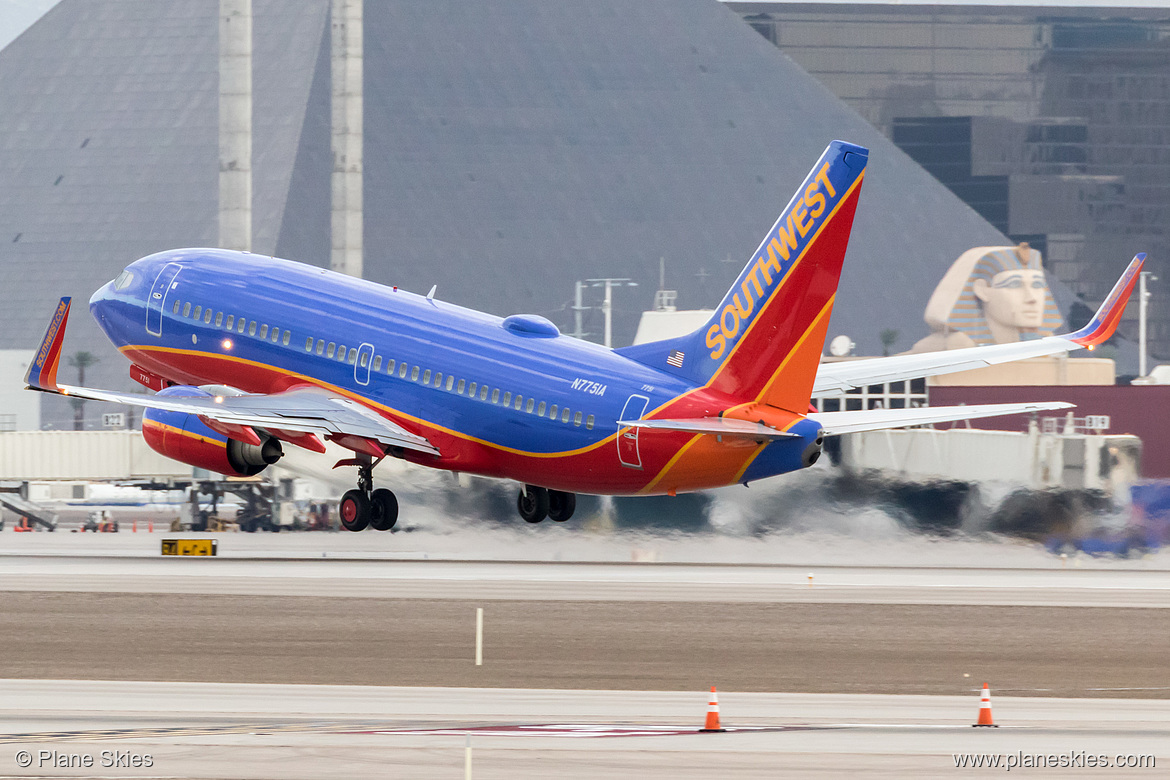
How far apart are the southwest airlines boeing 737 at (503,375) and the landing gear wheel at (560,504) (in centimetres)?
7

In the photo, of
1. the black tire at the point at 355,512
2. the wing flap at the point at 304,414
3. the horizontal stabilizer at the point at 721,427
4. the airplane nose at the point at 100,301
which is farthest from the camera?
the airplane nose at the point at 100,301

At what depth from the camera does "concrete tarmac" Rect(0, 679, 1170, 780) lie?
30234 millimetres

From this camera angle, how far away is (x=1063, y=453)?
281 feet

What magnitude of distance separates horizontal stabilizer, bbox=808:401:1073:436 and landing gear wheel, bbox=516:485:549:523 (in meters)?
8.65

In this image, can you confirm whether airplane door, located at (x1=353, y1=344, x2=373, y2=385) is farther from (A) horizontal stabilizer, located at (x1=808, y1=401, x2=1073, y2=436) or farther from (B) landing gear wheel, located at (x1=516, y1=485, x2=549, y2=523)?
(A) horizontal stabilizer, located at (x1=808, y1=401, x2=1073, y2=436)

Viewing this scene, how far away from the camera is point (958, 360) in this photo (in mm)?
52938

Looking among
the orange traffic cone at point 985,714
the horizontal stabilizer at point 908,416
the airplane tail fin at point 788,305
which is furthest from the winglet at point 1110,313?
the orange traffic cone at point 985,714

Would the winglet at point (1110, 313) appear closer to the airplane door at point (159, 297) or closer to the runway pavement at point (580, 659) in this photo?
the runway pavement at point (580, 659)

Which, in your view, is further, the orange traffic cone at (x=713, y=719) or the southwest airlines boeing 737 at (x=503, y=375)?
the southwest airlines boeing 737 at (x=503, y=375)

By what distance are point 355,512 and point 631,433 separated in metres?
9.14

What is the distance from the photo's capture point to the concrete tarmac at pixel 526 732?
3023 centimetres

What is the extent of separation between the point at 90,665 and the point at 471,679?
9.21m

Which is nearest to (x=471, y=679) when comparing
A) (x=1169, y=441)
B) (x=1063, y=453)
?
(x=1063, y=453)

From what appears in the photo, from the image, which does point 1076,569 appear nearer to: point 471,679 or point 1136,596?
point 1136,596
